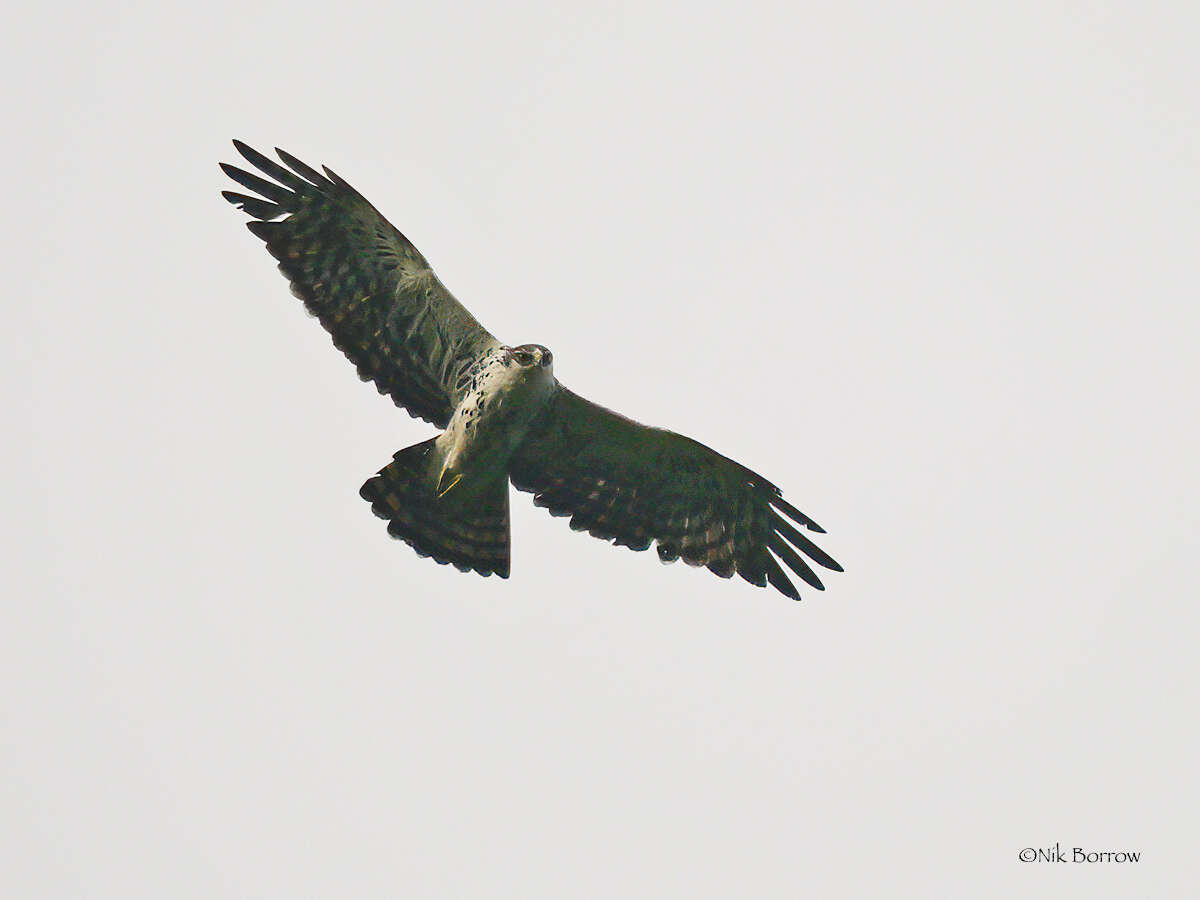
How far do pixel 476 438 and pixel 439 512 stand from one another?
3.16ft

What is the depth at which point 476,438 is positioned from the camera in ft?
43.0

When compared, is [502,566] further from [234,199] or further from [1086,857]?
[1086,857]

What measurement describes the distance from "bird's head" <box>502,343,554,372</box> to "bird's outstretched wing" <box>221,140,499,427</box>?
1.81 feet

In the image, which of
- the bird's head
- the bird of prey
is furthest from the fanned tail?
the bird's head

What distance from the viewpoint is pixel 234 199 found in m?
13.4

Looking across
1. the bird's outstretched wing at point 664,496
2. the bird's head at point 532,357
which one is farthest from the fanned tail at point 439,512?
the bird's head at point 532,357

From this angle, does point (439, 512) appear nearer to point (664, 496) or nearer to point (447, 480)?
point (447, 480)

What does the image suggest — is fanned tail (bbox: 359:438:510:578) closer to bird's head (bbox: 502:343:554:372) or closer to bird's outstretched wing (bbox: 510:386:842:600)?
bird's outstretched wing (bbox: 510:386:842:600)

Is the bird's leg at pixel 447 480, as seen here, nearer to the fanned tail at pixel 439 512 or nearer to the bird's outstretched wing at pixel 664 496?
the fanned tail at pixel 439 512

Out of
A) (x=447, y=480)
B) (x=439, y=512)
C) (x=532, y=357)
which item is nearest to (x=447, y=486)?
(x=447, y=480)

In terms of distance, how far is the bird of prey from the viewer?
13250mm

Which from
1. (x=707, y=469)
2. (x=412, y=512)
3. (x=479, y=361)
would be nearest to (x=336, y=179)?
(x=479, y=361)

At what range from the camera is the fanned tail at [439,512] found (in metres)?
13.6

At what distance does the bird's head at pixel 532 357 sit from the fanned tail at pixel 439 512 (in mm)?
1182
